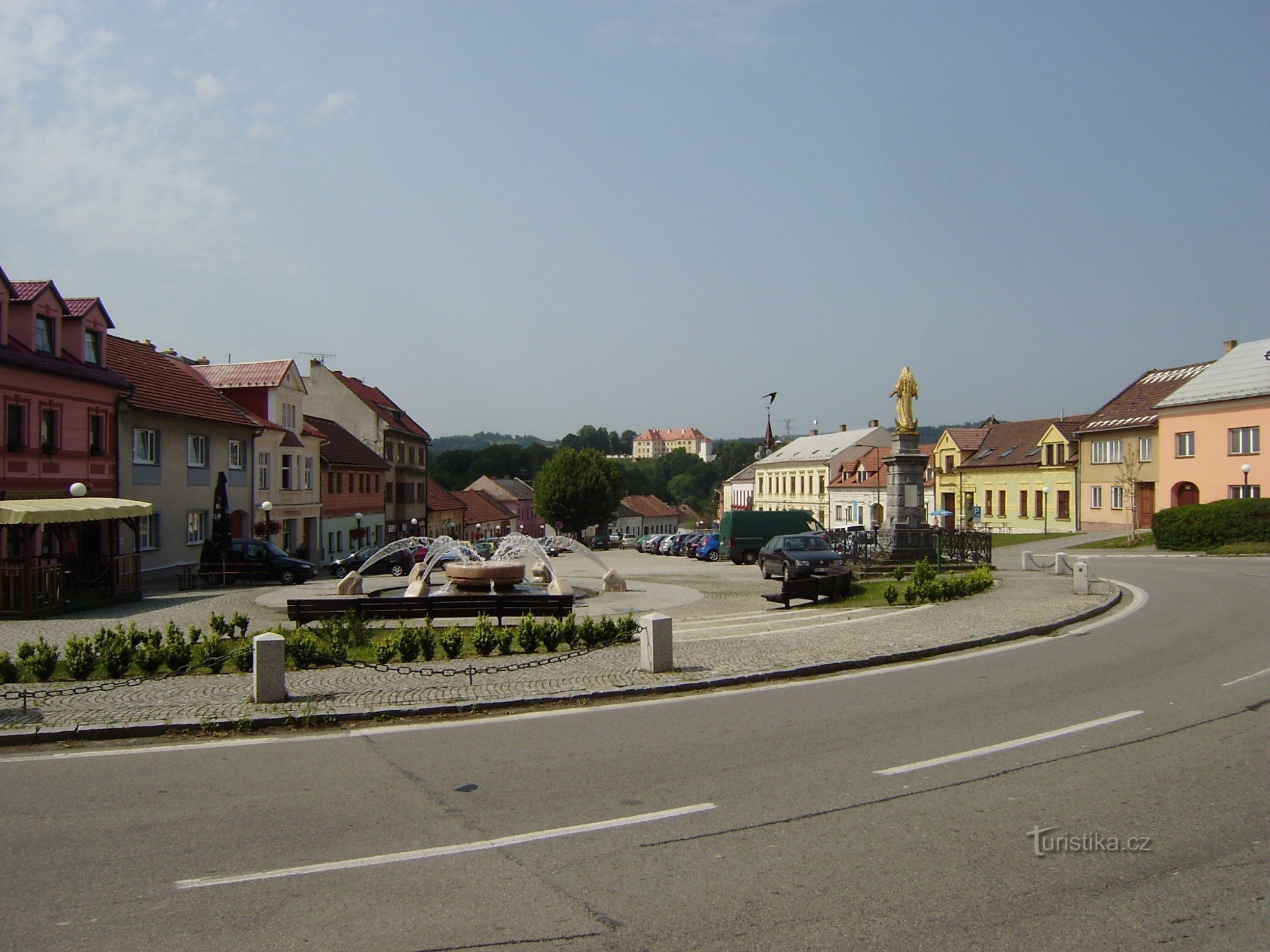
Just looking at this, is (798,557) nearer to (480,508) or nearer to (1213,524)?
(1213,524)

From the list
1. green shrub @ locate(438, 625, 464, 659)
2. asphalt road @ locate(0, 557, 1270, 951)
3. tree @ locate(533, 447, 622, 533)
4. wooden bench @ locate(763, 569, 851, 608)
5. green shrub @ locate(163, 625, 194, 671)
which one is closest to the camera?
asphalt road @ locate(0, 557, 1270, 951)

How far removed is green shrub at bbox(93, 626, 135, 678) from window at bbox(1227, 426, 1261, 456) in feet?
155

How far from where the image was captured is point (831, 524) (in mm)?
84125

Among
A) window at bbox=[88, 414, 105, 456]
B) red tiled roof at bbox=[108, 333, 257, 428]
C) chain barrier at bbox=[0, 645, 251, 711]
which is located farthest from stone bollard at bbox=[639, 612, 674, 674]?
red tiled roof at bbox=[108, 333, 257, 428]

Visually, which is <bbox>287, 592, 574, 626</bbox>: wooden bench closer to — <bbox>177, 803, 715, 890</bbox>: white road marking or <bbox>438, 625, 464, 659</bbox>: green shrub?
<bbox>438, 625, 464, 659</bbox>: green shrub

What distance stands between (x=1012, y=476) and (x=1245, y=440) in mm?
19418

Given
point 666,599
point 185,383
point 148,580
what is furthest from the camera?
point 185,383

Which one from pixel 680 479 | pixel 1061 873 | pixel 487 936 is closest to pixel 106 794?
pixel 487 936

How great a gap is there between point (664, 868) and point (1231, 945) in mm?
3092

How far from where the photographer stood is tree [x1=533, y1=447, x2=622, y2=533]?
82562mm

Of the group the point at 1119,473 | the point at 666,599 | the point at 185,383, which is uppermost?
the point at 185,383

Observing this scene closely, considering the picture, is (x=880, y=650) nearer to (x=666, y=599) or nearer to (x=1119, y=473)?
(x=666, y=599)

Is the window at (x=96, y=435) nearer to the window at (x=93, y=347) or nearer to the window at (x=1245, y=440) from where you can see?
the window at (x=93, y=347)

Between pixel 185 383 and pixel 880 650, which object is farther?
pixel 185 383
